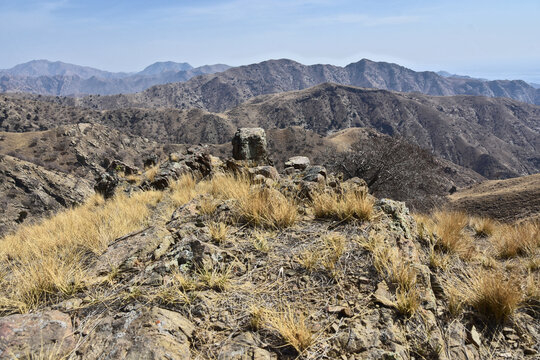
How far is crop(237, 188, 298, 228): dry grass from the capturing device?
4160 mm

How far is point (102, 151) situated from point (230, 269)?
282 ft

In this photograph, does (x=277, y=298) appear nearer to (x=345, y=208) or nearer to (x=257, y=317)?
(x=257, y=317)

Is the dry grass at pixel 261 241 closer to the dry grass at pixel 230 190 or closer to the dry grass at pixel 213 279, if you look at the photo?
the dry grass at pixel 213 279

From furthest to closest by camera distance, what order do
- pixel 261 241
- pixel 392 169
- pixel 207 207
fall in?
pixel 392 169
pixel 207 207
pixel 261 241

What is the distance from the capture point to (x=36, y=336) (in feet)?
7.16

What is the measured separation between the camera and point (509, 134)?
7840 inches

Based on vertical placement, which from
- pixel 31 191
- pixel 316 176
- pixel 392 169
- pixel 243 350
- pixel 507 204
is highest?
pixel 316 176

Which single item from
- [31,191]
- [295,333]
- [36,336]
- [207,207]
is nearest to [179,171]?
[207,207]

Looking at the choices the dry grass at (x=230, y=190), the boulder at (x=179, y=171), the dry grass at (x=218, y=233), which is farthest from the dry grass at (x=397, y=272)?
the boulder at (x=179, y=171)

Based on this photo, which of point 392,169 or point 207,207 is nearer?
point 207,207

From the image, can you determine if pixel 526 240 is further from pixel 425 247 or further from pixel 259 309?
pixel 259 309

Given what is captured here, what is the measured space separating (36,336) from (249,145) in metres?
10.4

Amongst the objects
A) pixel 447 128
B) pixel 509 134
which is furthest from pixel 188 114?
pixel 509 134

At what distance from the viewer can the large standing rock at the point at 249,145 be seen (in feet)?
39.4
